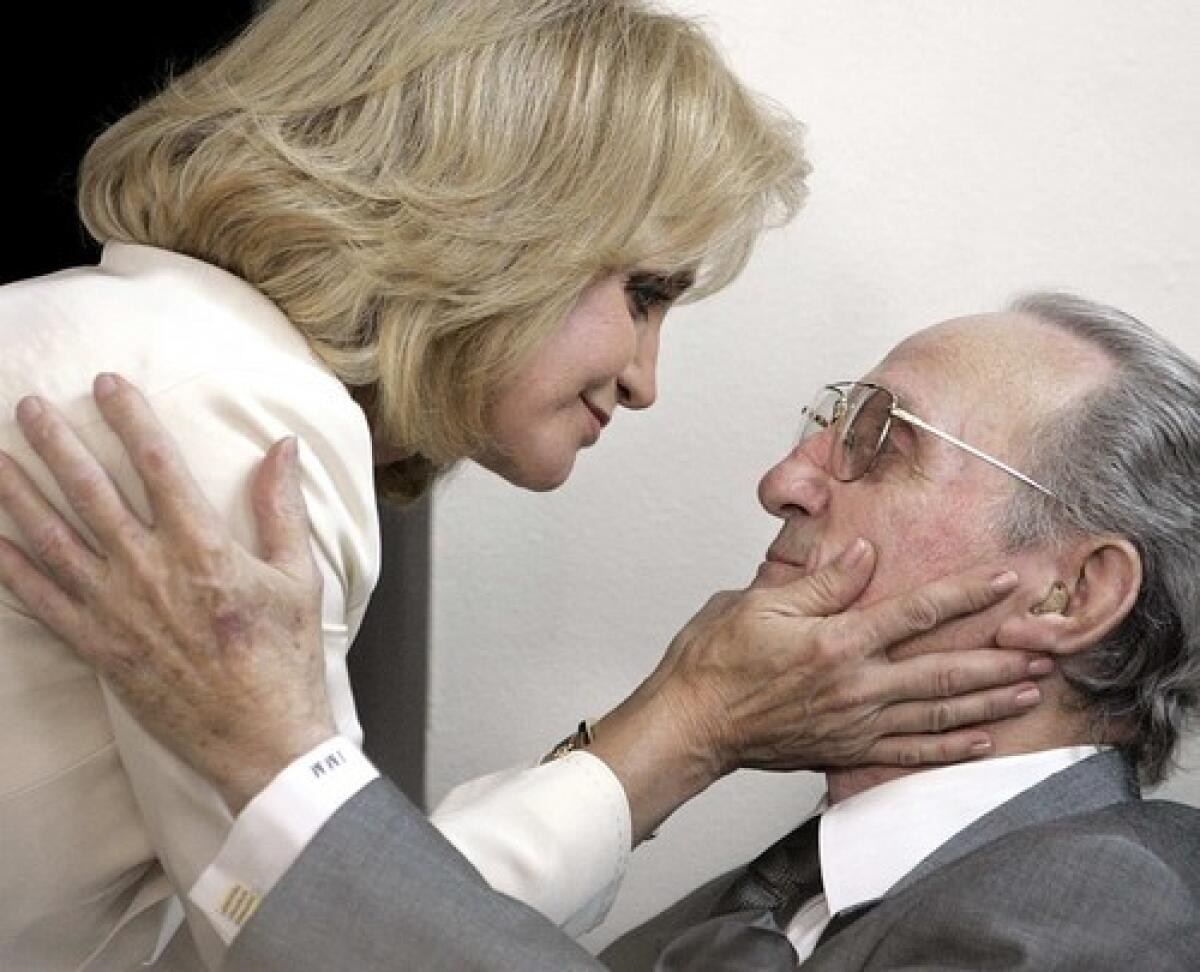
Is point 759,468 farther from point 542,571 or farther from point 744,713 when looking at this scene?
point 744,713

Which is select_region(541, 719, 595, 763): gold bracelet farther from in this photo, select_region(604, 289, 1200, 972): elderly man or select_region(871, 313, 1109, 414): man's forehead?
select_region(871, 313, 1109, 414): man's forehead

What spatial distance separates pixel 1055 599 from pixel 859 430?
0.22m

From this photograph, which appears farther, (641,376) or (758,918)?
(641,376)

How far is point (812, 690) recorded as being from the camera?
6.30 feet

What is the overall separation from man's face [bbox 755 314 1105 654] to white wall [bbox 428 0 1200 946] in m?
0.47

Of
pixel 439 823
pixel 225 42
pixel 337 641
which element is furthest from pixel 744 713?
pixel 225 42

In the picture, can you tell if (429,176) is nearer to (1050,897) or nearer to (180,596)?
(180,596)

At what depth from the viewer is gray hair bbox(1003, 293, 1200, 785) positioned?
185 cm

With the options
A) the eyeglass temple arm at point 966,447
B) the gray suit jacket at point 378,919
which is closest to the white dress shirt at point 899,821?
the eyeglass temple arm at point 966,447

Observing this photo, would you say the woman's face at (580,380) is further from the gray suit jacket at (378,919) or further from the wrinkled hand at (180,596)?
the gray suit jacket at (378,919)

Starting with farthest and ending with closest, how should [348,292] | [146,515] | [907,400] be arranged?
[907,400]
[348,292]
[146,515]

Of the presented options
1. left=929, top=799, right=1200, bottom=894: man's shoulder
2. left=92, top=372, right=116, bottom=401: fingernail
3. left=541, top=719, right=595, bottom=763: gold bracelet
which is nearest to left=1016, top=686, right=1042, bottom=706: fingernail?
left=929, top=799, right=1200, bottom=894: man's shoulder

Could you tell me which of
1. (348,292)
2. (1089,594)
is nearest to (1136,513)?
(1089,594)

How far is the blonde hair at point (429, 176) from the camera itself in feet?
5.73
